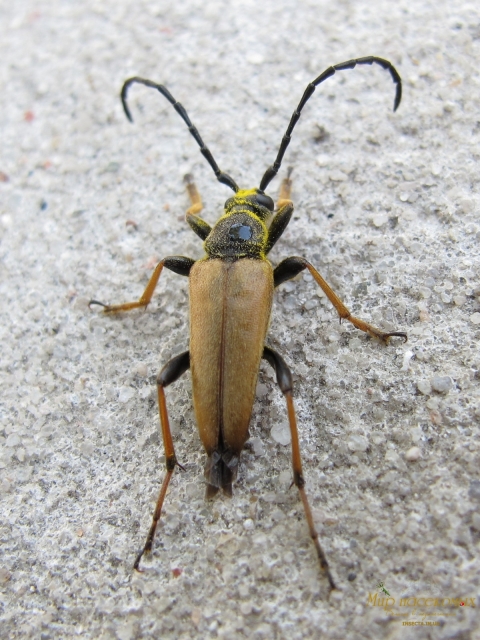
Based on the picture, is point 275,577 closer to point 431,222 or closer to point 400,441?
point 400,441

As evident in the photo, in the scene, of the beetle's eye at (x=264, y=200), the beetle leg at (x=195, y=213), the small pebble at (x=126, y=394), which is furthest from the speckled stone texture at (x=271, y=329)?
the beetle's eye at (x=264, y=200)

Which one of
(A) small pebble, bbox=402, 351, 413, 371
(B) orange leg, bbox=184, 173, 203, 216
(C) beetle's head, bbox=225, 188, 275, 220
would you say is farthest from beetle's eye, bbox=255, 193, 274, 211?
(A) small pebble, bbox=402, 351, 413, 371

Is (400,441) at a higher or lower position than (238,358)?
lower

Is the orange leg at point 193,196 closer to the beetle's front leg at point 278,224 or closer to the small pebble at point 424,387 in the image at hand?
the beetle's front leg at point 278,224

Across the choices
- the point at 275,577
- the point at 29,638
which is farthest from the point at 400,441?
the point at 29,638
